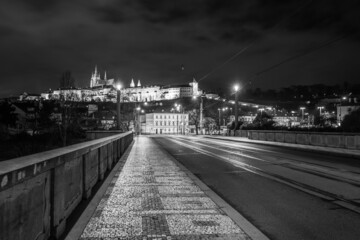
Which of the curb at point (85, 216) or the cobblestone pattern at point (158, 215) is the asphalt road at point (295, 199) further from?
the curb at point (85, 216)

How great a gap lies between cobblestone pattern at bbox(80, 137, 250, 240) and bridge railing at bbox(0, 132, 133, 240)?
56 cm

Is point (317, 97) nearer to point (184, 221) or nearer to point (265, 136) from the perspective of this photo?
point (265, 136)

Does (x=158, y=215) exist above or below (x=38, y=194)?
below

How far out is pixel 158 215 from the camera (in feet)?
21.9

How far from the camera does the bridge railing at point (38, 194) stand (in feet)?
11.1

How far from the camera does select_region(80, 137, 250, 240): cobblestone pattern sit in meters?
5.51

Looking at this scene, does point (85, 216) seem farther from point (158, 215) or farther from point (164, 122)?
point (164, 122)

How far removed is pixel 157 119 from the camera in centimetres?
16000

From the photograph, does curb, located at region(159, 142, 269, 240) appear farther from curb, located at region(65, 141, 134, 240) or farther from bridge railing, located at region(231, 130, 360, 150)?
bridge railing, located at region(231, 130, 360, 150)

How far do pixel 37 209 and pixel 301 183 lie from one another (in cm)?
798

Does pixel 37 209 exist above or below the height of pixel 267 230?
above

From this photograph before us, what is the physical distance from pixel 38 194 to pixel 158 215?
276cm

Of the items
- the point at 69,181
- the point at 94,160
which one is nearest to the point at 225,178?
the point at 94,160

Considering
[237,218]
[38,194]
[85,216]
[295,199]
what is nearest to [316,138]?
[295,199]
